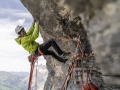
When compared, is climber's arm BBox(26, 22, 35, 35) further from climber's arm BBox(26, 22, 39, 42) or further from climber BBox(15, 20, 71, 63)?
climber's arm BBox(26, 22, 39, 42)

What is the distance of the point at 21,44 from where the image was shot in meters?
9.19

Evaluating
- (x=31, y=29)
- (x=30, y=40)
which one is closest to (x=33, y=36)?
(x=30, y=40)

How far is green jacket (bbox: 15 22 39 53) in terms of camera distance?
8789 mm

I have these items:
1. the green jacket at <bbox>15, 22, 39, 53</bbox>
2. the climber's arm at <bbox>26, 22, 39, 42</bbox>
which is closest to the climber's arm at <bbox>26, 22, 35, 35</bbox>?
the green jacket at <bbox>15, 22, 39, 53</bbox>

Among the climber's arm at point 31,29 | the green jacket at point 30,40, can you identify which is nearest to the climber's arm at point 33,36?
the green jacket at point 30,40

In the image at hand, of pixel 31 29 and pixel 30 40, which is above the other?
pixel 31 29

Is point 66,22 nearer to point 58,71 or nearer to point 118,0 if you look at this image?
point 58,71

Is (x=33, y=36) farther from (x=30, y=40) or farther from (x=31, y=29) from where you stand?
(x=31, y=29)

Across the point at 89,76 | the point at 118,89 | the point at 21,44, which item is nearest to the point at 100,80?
the point at 89,76

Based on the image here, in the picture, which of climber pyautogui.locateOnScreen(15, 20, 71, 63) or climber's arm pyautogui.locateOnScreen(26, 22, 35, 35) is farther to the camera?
climber's arm pyautogui.locateOnScreen(26, 22, 35, 35)

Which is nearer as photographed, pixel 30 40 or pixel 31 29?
pixel 30 40

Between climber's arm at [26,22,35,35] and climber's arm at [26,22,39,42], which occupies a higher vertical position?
climber's arm at [26,22,35,35]

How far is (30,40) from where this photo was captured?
8812 mm

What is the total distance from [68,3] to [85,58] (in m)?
7.25
